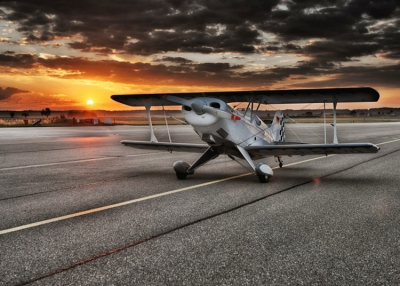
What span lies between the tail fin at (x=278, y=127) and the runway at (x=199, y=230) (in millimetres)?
2773

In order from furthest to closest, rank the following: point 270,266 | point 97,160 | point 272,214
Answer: point 97,160, point 272,214, point 270,266

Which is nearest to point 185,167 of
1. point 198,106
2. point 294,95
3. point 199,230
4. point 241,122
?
point 241,122

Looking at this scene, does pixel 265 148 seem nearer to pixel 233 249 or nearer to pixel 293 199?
pixel 293 199

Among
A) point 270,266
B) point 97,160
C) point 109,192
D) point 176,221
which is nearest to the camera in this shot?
point 270,266

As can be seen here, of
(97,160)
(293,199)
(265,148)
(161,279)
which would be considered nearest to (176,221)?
(161,279)

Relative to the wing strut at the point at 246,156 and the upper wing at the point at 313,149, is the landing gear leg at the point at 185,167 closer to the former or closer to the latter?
the wing strut at the point at 246,156

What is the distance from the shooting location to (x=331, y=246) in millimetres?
4133

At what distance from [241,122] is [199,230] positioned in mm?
4443

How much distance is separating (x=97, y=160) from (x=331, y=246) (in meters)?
10.7

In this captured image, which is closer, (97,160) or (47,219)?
(47,219)

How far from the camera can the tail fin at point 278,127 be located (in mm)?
11691

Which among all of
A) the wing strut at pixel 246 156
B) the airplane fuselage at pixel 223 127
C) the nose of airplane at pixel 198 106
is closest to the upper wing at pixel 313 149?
the wing strut at pixel 246 156

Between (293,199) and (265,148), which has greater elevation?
(265,148)

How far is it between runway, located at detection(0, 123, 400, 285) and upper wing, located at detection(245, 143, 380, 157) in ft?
2.48
